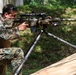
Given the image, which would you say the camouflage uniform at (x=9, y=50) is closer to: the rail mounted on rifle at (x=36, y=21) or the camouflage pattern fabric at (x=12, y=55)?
the camouflage pattern fabric at (x=12, y=55)

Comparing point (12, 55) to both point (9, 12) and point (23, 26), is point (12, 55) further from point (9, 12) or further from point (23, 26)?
point (9, 12)

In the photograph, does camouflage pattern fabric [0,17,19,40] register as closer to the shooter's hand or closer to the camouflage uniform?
the camouflage uniform

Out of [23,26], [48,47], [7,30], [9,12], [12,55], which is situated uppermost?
[9,12]

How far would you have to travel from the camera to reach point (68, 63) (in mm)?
5117

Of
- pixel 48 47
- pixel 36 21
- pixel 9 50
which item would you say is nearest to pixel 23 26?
pixel 36 21

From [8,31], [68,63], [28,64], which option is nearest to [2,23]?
[8,31]

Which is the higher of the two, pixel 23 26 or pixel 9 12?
pixel 9 12

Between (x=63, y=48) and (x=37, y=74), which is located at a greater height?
(x=37, y=74)

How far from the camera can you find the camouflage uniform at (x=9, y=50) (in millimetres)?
5839

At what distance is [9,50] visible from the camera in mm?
5914

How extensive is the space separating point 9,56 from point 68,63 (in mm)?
1185

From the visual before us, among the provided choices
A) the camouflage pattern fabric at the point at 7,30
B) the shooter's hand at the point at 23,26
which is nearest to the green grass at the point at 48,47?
the camouflage pattern fabric at the point at 7,30

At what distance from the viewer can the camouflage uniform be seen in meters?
5.84

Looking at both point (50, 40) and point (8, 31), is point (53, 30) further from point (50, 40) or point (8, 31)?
point (8, 31)
